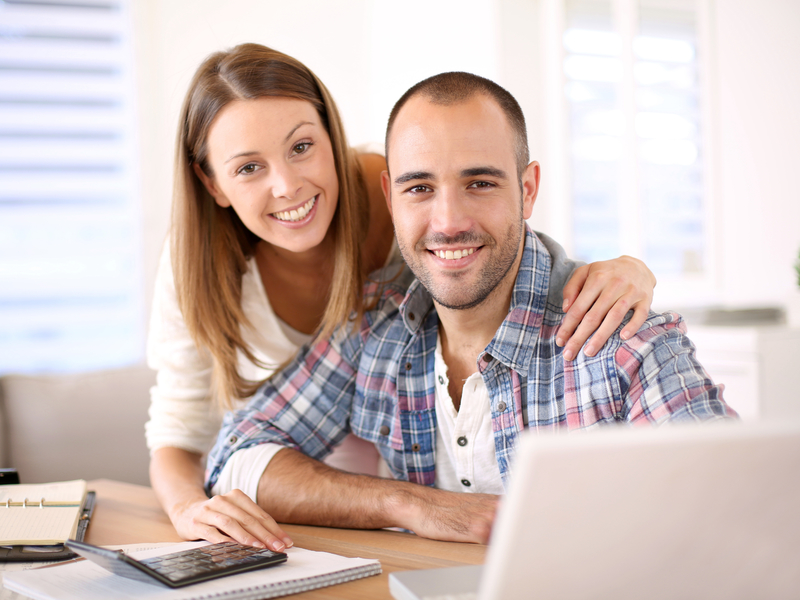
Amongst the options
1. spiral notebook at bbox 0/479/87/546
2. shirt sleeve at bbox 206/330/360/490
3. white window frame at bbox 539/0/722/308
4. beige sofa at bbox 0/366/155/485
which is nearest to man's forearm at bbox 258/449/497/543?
shirt sleeve at bbox 206/330/360/490

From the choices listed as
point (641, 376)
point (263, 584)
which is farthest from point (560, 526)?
point (641, 376)

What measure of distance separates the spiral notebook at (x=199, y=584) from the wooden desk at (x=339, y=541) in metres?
0.02

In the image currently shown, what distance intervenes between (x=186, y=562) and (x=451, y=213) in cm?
71

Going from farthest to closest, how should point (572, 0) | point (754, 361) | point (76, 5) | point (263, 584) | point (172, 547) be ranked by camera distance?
1. point (572, 0)
2. point (76, 5)
3. point (754, 361)
4. point (172, 547)
5. point (263, 584)

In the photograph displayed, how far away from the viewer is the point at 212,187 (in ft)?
5.44

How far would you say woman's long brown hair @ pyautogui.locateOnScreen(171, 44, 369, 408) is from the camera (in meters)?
1.52

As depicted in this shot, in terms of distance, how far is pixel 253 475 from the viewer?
1.35 meters

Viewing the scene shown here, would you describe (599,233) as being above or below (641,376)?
above

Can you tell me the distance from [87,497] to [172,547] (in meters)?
0.58

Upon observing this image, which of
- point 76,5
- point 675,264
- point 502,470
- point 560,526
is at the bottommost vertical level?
point 502,470

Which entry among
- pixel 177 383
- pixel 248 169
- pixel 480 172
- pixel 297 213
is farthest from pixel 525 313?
pixel 177 383

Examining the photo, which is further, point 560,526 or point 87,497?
point 87,497

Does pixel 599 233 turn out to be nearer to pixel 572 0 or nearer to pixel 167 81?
pixel 572 0

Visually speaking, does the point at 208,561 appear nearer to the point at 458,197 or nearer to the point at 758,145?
the point at 458,197
